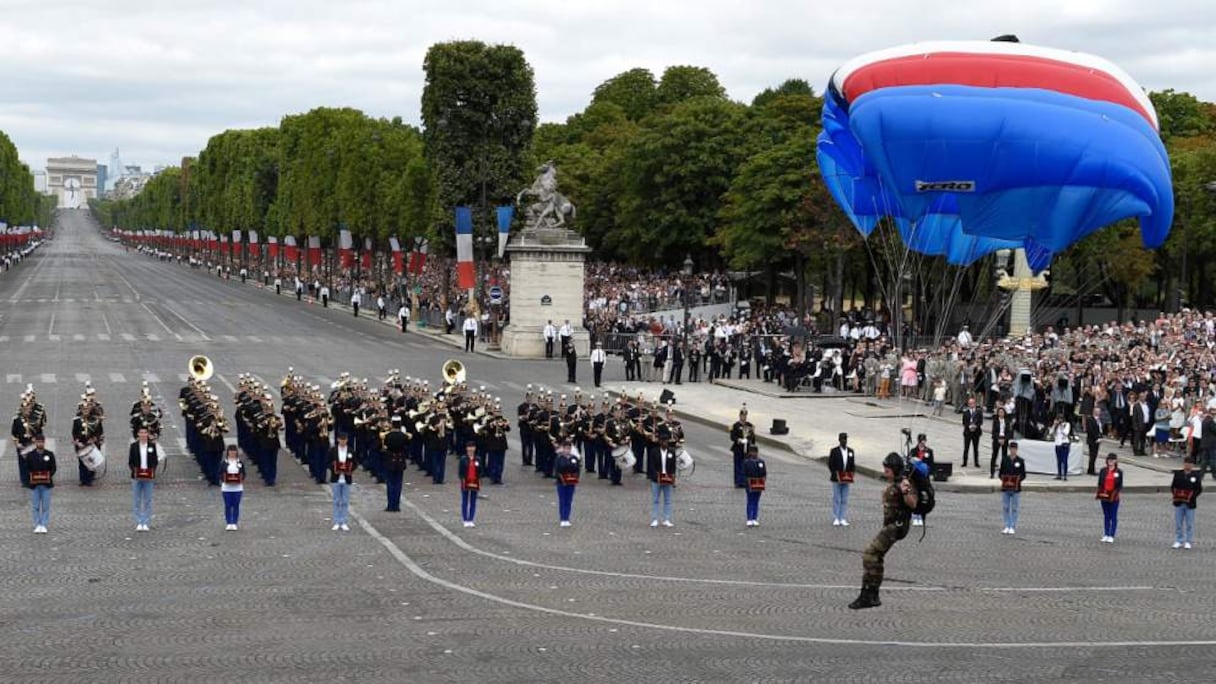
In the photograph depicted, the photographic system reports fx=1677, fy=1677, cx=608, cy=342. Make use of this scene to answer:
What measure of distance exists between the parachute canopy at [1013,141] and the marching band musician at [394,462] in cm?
1475

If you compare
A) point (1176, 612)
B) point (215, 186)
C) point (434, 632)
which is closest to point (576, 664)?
point (434, 632)

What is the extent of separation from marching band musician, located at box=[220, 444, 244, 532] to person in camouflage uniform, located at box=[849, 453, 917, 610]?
9100 mm

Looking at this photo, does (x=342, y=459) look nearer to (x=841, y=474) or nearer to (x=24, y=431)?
(x=24, y=431)

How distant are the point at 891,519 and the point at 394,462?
9849 millimetres

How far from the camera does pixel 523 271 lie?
61344 mm

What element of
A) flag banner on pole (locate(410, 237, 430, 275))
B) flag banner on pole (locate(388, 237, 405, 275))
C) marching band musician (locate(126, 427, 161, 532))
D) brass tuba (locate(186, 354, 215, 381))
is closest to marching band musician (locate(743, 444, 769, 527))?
marching band musician (locate(126, 427, 161, 532))

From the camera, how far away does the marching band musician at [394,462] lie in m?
24.8

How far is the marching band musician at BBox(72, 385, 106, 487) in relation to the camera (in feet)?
89.4

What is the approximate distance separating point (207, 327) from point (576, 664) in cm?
6008

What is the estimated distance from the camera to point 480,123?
7581 cm

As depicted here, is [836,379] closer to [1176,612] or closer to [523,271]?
[523,271]

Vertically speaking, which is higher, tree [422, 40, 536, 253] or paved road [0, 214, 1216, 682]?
tree [422, 40, 536, 253]

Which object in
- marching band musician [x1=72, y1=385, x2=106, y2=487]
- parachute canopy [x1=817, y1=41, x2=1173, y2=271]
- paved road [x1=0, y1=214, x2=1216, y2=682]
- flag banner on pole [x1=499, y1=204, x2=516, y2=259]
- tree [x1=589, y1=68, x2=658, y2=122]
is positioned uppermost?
tree [x1=589, y1=68, x2=658, y2=122]

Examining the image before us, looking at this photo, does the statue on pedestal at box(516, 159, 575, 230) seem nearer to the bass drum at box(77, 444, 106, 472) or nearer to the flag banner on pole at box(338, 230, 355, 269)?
the bass drum at box(77, 444, 106, 472)
